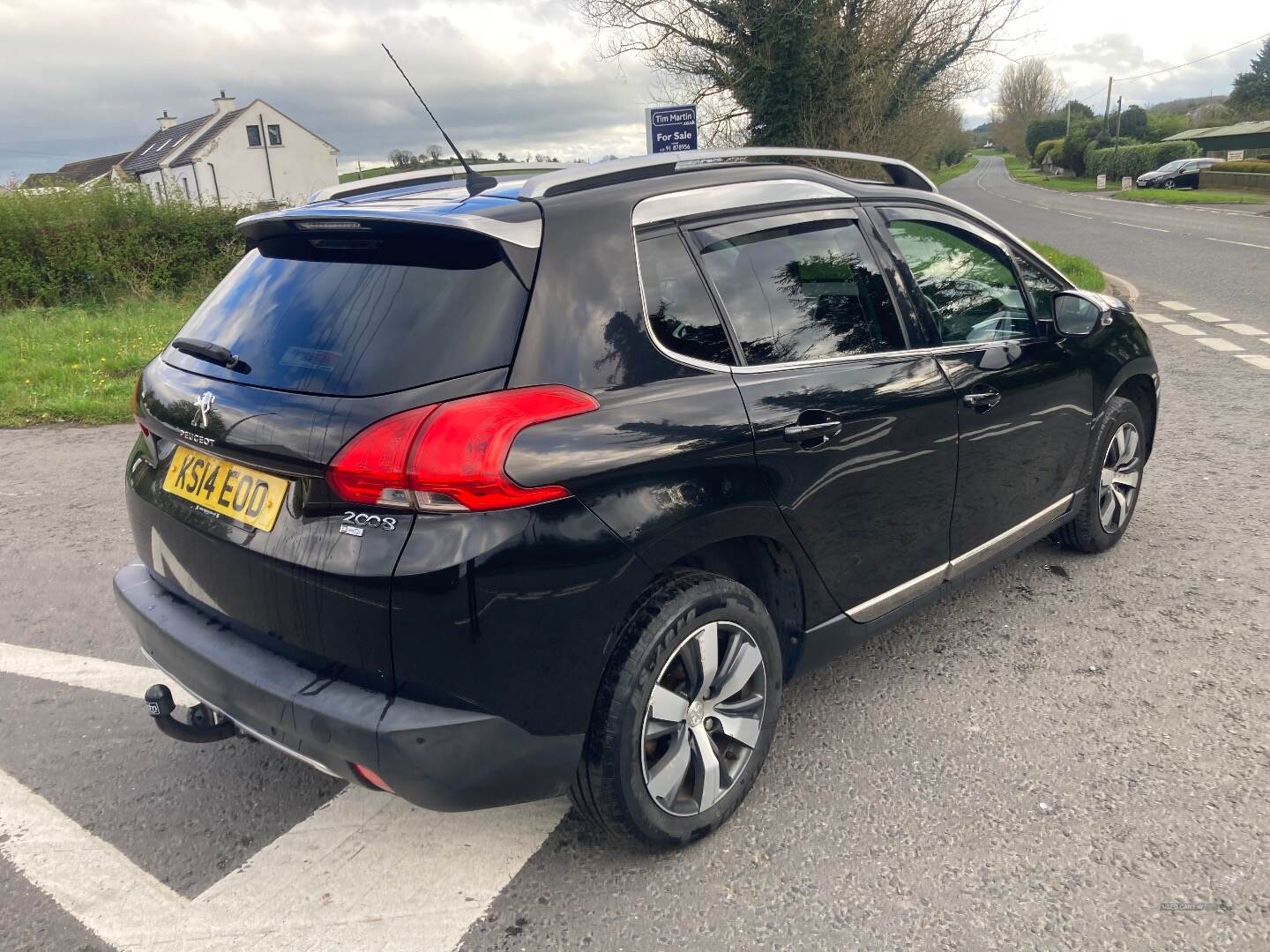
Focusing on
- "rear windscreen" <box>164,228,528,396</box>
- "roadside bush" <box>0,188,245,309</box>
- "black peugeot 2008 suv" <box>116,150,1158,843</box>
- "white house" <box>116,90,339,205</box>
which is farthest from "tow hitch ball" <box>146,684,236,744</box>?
"white house" <box>116,90,339,205</box>

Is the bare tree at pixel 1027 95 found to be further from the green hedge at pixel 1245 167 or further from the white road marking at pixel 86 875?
the white road marking at pixel 86 875

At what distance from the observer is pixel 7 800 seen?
9.68 feet

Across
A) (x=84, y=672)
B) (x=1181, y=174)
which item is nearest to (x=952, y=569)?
(x=84, y=672)

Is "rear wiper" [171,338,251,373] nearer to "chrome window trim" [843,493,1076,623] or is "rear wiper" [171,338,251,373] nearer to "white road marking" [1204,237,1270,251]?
"chrome window trim" [843,493,1076,623]

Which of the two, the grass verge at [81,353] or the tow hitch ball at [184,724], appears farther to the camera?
the grass verge at [81,353]

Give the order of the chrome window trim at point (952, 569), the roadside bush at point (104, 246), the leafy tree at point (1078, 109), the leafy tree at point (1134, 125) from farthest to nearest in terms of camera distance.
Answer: the leafy tree at point (1078, 109) → the leafy tree at point (1134, 125) → the roadside bush at point (104, 246) → the chrome window trim at point (952, 569)

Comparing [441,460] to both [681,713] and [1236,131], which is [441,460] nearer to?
[681,713]

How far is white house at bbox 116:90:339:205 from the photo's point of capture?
59.9m

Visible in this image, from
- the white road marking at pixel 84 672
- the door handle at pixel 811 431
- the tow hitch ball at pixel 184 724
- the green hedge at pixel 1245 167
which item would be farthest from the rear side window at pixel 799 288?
the green hedge at pixel 1245 167

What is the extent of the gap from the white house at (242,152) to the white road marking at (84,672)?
58207mm

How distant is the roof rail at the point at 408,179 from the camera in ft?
10.7

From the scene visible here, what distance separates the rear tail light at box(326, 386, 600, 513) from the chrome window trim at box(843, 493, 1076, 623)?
1.36 m

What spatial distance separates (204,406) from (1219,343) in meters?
10.2

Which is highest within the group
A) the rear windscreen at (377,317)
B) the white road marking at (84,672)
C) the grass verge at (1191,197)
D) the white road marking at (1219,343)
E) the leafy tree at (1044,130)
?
the leafy tree at (1044,130)
